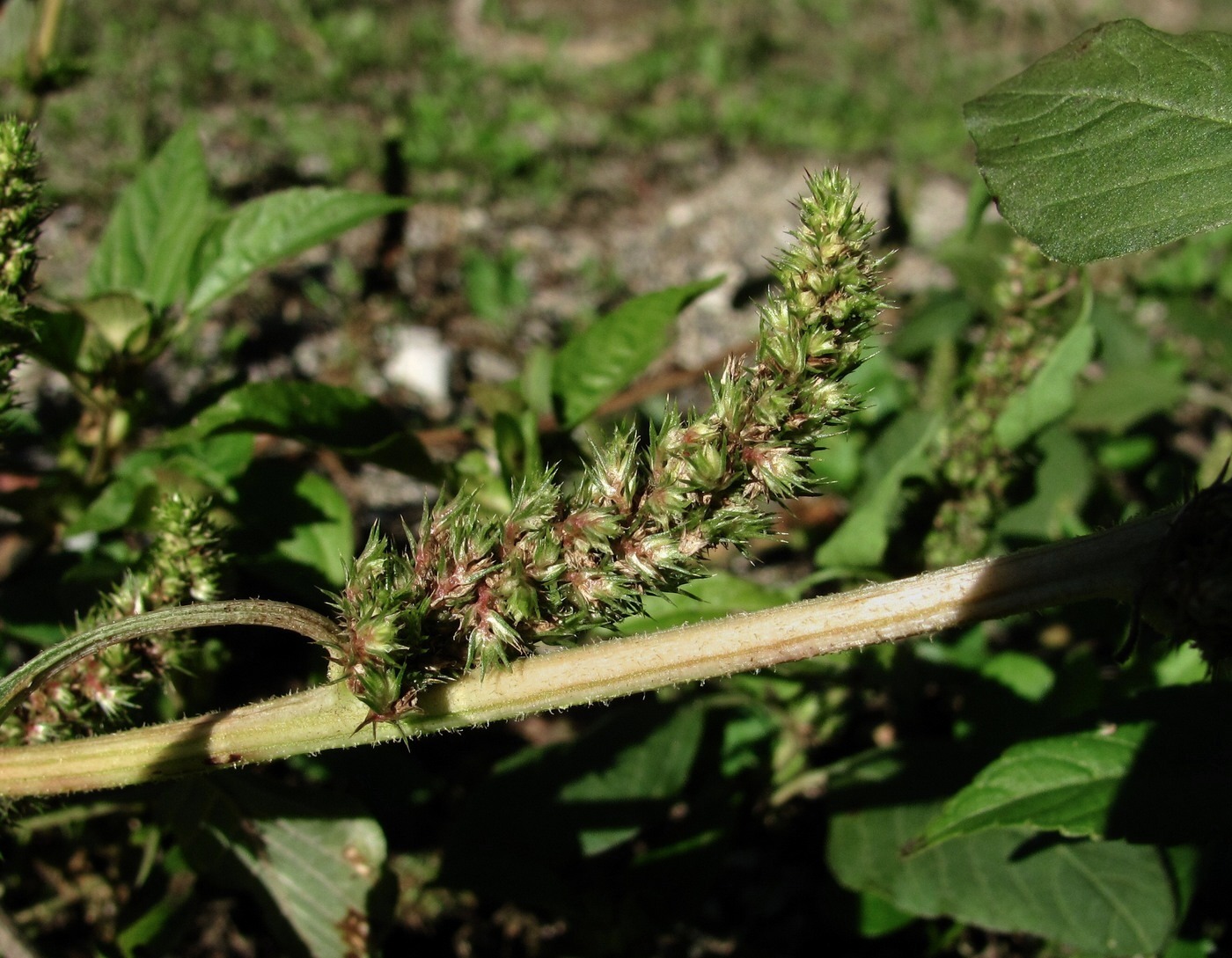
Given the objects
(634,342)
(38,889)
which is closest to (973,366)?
(634,342)

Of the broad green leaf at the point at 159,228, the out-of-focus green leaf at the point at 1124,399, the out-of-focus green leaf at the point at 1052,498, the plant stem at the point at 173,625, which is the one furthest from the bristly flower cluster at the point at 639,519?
the out-of-focus green leaf at the point at 1124,399

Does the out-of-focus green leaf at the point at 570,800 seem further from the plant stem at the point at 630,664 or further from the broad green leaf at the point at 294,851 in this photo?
the plant stem at the point at 630,664

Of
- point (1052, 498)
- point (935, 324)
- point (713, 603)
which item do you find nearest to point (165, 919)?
point (713, 603)

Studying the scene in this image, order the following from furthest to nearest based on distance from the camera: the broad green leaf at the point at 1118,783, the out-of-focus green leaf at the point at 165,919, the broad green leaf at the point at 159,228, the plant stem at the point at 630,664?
the broad green leaf at the point at 159,228 < the out-of-focus green leaf at the point at 165,919 < the broad green leaf at the point at 1118,783 < the plant stem at the point at 630,664

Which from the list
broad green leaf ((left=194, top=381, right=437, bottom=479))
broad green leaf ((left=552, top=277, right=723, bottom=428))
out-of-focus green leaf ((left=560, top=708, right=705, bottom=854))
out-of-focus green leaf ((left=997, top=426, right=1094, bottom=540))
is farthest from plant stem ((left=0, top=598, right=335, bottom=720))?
out-of-focus green leaf ((left=997, top=426, right=1094, bottom=540))

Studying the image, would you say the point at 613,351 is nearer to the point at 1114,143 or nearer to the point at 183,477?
the point at 183,477

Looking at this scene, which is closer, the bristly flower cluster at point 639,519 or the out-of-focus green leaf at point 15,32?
the bristly flower cluster at point 639,519
